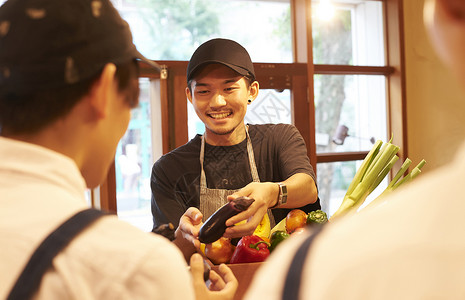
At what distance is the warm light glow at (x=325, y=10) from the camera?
13.7 ft

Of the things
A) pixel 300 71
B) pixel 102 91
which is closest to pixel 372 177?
pixel 102 91

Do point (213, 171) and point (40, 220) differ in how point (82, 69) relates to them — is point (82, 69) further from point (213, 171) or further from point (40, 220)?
point (213, 171)

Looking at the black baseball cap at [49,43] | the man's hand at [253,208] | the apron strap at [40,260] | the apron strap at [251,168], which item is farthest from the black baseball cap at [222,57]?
the apron strap at [40,260]

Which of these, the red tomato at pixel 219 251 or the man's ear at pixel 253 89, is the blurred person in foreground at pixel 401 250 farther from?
the man's ear at pixel 253 89

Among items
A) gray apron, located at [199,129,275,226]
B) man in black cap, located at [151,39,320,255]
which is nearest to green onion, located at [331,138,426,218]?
man in black cap, located at [151,39,320,255]

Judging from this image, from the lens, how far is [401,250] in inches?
11.0

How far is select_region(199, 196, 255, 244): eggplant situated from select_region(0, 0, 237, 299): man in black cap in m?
0.69

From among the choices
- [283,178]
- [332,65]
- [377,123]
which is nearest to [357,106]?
[377,123]

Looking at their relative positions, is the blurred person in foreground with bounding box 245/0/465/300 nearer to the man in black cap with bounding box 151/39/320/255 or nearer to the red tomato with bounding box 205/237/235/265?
the red tomato with bounding box 205/237/235/265

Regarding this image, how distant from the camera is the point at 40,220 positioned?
580 mm

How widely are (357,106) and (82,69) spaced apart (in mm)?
4011

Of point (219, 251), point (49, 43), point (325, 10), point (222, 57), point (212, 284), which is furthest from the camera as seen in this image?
point (325, 10)

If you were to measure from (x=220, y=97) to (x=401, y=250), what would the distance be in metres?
1.69

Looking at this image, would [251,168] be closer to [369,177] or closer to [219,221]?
[369,177]
